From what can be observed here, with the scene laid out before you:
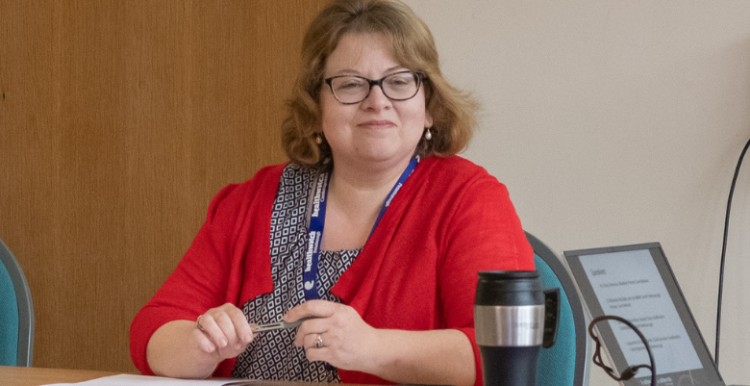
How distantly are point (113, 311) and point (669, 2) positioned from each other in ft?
6.47

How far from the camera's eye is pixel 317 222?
1490mm

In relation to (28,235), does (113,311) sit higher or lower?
lower

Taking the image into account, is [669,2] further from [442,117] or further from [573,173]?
[442,117]

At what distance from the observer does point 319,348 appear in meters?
1.08

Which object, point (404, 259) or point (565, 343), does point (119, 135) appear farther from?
point (565, 343)

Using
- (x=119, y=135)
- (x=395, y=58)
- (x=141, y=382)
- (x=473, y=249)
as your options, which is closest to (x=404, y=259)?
(x=473, y=249)

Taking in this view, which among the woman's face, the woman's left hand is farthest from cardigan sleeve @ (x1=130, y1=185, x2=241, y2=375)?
the woman's left hand

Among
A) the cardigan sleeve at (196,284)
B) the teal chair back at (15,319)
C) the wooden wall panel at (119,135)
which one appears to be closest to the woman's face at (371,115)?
the cardigan sleeve at (196,284)

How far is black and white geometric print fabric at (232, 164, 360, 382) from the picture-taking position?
135 cm

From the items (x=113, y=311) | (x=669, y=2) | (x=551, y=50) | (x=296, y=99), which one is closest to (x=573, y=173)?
(x=551, y=50)

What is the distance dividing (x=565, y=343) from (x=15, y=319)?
115cm

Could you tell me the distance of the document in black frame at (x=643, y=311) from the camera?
3.40 feet

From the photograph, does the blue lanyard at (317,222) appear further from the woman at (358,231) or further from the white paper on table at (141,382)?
the white paper on table at (141,382)

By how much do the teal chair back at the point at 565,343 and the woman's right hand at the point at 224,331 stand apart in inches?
20.2
